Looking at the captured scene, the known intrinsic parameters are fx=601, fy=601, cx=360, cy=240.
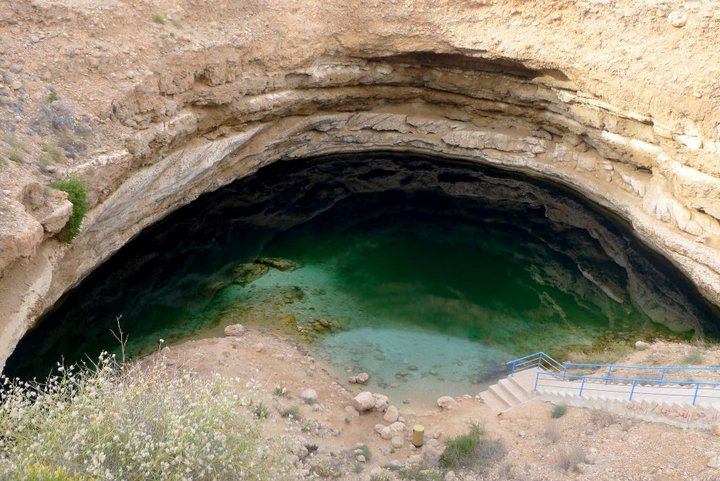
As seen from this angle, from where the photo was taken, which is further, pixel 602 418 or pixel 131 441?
pixel 602 418

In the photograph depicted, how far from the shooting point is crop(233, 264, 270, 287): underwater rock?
74.8 feet

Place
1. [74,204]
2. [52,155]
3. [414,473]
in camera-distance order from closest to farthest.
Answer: [414,473] < [74,204] < [52,155]

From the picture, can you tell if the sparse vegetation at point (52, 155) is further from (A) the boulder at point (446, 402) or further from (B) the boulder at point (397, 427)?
(A) the boulder at point (446, 402)

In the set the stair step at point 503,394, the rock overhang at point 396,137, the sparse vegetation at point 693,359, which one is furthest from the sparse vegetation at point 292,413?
the sparse vegetation at point 693,359

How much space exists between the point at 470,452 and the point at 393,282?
397 inches

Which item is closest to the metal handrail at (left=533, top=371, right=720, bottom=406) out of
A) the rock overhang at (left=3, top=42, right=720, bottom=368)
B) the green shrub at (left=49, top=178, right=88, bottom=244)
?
the rock overhang at (left=3, top=42, right=720, bottom=368)

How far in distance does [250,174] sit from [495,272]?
13295 millimetres

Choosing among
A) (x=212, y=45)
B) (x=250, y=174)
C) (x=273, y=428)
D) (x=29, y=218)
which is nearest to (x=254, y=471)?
(x=273, y=428)

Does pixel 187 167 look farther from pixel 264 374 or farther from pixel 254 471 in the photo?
pixel 254 471

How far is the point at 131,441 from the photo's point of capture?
953cm

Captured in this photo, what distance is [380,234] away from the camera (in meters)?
27.1

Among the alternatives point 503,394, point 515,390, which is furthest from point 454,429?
point 515,390

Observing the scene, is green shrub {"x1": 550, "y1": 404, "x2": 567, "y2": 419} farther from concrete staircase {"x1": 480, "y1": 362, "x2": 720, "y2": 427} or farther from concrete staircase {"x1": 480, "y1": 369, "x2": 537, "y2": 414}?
concrete staircase {"x1": 480, "y1": 369, "x2": 537, "y2": 414}

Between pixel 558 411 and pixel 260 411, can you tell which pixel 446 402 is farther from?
pixel 260 411
